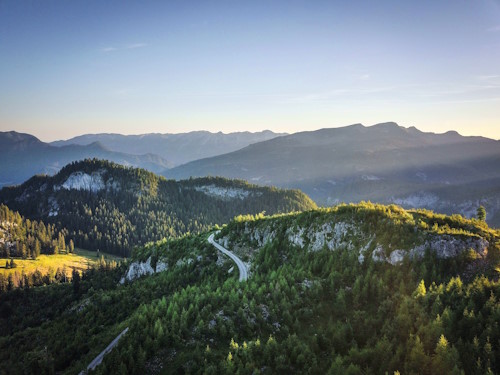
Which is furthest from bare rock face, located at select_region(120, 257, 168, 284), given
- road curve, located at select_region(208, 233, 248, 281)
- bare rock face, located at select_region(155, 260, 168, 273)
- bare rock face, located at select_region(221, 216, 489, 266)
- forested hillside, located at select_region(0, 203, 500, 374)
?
bare rock face, located at select_region(221, 216, 489, 266)

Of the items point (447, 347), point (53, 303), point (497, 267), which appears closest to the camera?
point (447, 347)

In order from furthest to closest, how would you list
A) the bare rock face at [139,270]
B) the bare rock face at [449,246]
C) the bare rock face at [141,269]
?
the bare rock face at [139,270]
the bare rock face at [141,269]
the bare rock face at [449,246]

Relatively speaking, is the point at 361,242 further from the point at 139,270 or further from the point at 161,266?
the point at 139,270

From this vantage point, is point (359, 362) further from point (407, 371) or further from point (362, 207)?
point (362, 207)

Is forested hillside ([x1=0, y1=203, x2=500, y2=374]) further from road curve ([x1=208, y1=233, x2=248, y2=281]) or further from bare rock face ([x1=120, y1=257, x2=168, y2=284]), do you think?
bare rock face ([x1=120, y1=257, x2=168, y2=284])

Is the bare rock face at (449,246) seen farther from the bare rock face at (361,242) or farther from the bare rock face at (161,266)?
the bare rock face at (161,266)

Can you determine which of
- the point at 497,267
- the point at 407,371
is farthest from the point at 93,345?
the point at 497,267

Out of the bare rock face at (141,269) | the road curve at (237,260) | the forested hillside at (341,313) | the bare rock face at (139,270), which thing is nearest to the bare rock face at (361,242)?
the forested hillside at (341,313)

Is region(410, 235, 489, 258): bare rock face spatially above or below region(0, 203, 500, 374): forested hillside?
above
